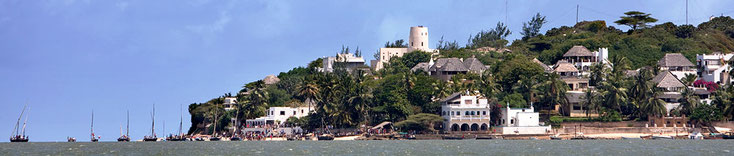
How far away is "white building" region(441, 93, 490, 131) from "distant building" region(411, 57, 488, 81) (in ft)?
70.9

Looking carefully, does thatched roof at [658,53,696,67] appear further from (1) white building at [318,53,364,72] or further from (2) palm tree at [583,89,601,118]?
(1) white building at [318,53,364,72]

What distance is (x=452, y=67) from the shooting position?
14050cm

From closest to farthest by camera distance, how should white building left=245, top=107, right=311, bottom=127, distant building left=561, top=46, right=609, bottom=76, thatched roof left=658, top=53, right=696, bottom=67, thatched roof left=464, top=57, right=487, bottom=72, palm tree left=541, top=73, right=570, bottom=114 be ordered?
1. palm tree left=541, top=73, right=570, bottom=114
2. white building left=245, top=107, right=311, bottom=127
3. thatched roof left=658, top=53, right=696, bottom=67
4. thatched roof left=464, top=57, right=487, bottom=72
5. distant building left=561, top=46, right=609, bottom=76

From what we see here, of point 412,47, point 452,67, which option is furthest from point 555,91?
point 412,47

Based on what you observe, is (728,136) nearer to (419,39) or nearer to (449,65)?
(449,65)

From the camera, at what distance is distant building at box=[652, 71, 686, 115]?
12200 cm

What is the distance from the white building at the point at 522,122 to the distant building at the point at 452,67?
2216 centimetres

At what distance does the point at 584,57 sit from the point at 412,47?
34782mm

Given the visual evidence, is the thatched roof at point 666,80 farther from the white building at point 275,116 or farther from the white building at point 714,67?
the white building at point 275,116

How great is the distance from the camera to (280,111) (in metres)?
127

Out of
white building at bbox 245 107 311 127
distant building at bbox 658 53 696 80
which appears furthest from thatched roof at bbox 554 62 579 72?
white building at bbox 245 107 311 127

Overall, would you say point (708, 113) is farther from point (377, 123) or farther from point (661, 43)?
point (661, 43)

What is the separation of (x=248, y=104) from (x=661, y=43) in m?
73.4

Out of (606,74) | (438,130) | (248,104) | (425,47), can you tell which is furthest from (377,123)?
(425,47)
